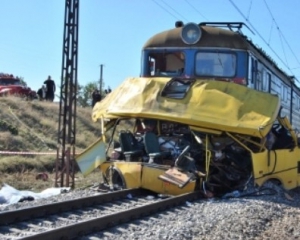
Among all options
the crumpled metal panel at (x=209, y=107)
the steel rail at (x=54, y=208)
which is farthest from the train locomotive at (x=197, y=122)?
the steel rail at (x=54, y=208)

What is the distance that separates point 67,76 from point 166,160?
4344mm

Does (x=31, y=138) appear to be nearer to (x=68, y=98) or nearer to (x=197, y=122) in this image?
(x=68, y=98)

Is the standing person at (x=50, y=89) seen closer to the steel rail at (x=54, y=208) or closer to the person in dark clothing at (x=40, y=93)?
the person in dark clothing at (x=40, y=93)

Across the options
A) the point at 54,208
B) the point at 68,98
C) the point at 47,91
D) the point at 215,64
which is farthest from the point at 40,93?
the point at 54,208

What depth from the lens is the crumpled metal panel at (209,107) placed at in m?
9.46

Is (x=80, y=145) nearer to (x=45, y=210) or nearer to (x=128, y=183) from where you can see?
(x=128, y=183)

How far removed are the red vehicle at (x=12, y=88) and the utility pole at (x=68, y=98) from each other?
1720 cm

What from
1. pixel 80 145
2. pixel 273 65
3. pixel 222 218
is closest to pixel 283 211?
pixel 222 218

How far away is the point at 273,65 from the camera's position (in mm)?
14031

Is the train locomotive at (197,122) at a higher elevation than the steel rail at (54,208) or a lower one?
higher

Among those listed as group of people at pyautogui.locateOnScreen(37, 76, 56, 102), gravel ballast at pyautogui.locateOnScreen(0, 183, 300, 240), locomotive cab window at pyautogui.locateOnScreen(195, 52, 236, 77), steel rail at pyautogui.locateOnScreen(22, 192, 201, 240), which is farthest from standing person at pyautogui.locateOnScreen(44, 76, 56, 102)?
steel rail at pyautogui.locateOnScreen(22, 192, 201, 240)

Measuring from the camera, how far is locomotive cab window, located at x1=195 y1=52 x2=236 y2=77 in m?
11.1

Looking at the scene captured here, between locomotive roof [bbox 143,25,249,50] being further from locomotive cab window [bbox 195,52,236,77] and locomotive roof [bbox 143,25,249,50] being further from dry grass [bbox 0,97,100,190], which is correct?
dry grass [bbox 0,97,100,190]

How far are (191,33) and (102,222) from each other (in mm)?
5925
